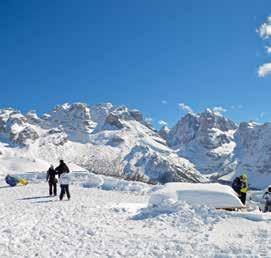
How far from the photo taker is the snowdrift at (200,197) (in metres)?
20.7

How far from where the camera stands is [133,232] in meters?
16.7

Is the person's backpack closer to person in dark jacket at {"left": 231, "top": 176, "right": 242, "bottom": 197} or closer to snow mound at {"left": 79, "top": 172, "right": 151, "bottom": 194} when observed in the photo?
person in dark jacket at {"left": 231, "top": 176, "right": 242, "bottom": 197}

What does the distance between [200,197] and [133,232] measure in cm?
514

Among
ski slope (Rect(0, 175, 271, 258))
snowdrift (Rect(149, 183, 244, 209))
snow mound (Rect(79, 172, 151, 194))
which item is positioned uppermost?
snow mound (Rect(79, 172, 151, 194))

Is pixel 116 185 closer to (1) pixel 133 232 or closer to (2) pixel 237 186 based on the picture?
(2) pixel 237 186

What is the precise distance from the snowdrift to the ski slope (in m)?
1.05

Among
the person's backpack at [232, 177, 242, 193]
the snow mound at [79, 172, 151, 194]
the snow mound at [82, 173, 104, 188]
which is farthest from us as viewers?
the snow mound at [82, 173, 104, 188]

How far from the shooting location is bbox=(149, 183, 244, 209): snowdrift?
67.9 feet

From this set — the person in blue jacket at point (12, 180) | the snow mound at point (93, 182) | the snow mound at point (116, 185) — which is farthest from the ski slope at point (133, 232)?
the person in blue jacket at point (12, 180)

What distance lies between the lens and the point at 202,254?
44.4 feet

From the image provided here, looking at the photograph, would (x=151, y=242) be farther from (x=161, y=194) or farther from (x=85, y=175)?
(x=85, y=175)

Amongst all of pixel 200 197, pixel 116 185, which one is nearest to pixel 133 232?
pixel 200 197

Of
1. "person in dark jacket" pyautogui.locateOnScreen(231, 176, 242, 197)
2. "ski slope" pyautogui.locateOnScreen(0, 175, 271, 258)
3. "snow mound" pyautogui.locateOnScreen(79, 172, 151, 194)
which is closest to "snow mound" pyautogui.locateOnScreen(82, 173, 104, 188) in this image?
"snow mound" pyautogui.locateOnScreen(79, 172, 151, 194)

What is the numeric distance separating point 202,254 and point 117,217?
22.3 ft
